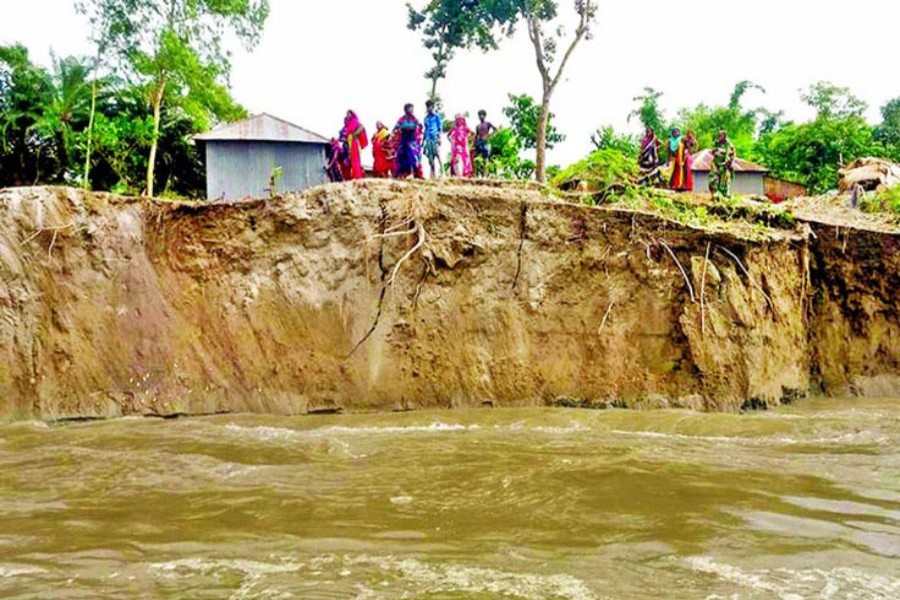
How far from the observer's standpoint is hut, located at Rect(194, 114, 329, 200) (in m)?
16.7

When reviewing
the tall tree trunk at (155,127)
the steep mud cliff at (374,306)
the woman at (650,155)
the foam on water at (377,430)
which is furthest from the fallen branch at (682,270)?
the tall tree trunk at (155,127)

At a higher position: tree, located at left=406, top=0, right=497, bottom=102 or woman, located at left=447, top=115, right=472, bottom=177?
tree, located at left=406, top=0, right=497, bottom=102

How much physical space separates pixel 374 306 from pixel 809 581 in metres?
6.93

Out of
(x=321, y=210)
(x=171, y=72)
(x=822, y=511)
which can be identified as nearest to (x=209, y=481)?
(x=822, y=511)

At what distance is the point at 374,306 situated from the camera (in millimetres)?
9789

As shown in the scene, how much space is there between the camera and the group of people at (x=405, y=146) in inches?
480

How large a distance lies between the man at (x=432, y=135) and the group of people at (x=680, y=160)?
3.66 metres

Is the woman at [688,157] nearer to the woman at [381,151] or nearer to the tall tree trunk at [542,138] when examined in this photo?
the tall tree trunk at [542,138]

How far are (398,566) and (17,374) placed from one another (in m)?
7.71

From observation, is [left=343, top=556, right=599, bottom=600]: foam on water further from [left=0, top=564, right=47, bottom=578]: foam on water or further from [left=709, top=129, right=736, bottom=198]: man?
[left=709, top=129, right=736, bottom=198]: man

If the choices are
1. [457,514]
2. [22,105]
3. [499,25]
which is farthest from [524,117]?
[457,514]

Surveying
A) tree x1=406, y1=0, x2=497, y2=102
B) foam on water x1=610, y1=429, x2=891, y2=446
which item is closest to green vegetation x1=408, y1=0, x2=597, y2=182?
tree x1=406, y1=0, x2=497, y2=102

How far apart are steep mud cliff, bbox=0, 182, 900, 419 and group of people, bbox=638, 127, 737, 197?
3.67 meters

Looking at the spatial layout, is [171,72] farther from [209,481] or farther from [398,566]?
[398,566]
